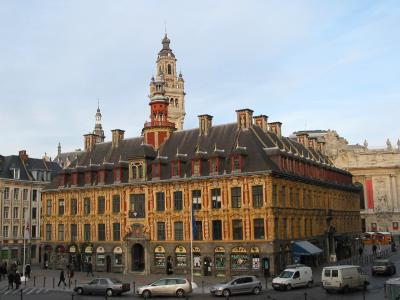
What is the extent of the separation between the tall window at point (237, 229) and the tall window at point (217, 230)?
5.22 feet

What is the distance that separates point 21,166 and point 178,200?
1565 inches

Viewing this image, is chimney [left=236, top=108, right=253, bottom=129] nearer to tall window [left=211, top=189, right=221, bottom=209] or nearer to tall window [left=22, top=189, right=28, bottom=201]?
tall window [left=211, top=189, right=221, bottom=209]

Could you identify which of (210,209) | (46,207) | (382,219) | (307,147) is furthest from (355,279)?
(382,219)

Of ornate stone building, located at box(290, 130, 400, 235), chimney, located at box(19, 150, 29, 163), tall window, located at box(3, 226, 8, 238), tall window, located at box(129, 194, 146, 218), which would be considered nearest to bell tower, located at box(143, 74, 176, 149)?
tall window, located at box(129, 194, 146, 218)

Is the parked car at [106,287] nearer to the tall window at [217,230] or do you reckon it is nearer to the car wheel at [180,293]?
the car wheel at [180,293]

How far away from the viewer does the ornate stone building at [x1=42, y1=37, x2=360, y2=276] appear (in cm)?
5097

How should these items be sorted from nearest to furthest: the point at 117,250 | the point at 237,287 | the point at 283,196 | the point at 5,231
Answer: the point at 237,287, the point at 283,196, the point at 117,250, the point at 5,231

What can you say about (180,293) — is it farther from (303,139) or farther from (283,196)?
(303,139)

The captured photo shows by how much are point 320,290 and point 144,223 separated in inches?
990

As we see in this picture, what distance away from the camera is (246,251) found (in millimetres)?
50438

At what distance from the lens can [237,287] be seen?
3722 cm

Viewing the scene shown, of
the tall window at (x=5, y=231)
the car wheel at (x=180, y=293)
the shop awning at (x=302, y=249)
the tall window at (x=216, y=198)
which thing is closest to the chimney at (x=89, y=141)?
the tall window at (x=5, y=231)

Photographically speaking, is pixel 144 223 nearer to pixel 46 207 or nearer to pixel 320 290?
pixel 46 207

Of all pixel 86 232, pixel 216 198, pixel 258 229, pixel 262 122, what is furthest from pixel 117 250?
pixel 262 122
